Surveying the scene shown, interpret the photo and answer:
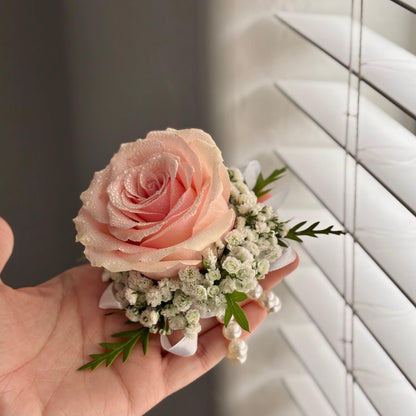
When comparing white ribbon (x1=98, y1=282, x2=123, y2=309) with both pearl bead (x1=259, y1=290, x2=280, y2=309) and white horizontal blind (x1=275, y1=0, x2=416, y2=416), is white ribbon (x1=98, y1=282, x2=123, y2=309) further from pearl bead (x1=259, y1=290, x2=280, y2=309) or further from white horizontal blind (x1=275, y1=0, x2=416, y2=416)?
white horizontal blind (x1=275, y1=0, x2=416, y2=416)

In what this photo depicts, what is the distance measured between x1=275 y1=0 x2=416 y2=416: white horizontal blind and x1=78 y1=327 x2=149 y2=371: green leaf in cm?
29

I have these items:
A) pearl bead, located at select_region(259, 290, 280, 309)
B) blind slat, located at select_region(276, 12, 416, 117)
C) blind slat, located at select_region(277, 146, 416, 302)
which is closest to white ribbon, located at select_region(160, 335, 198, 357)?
pearl bead, located at select_region(259, 290, 280, 309)

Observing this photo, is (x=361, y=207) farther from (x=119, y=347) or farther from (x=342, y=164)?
(x=119, y=347)

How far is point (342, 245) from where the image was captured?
0.98 metres

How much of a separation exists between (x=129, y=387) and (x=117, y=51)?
22.6 inches

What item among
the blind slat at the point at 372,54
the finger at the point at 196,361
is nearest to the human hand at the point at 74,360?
the finger at the point at 196,361

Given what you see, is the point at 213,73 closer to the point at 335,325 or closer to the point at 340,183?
the point at 340,183

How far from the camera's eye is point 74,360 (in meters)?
0.91

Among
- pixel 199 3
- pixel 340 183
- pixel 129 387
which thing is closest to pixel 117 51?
pixel 199 3

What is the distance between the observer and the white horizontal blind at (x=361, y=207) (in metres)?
0.77

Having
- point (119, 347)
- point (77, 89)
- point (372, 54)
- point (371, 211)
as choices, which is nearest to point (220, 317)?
point (119, 347)

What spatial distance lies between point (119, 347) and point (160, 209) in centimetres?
22

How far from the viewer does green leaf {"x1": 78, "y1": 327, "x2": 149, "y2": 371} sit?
2.82ft

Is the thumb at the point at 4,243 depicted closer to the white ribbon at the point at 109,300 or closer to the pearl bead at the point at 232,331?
the white ribbon at the point at 109,300
